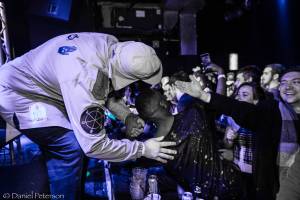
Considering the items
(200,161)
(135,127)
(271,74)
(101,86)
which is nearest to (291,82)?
(200,161)

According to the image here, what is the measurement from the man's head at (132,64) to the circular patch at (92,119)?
0.24 meters

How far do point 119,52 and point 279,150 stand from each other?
3.93 feet

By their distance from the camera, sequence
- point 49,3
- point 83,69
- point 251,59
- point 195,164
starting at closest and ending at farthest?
1. point 83,69
2. point 195,164
3. point 49,3
4. point 251,59

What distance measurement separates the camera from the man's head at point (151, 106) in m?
1.65

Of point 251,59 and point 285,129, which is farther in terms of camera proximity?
point 251,59

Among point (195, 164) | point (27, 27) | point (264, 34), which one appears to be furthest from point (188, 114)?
point (264, 34)

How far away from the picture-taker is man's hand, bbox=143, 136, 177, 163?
1445 mm

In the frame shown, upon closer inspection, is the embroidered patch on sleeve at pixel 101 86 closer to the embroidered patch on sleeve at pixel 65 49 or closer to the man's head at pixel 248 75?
the embroidered patch on sleeve at pixel 65 49

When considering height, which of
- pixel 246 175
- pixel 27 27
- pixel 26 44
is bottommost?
pixel 246 175

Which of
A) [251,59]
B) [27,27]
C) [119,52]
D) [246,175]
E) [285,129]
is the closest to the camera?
[119,52]

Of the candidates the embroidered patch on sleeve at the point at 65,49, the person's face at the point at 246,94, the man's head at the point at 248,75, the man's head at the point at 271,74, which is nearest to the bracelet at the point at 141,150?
the embroidered patch on sleeve at the point at 65,49

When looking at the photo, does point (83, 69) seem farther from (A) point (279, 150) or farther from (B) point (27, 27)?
(B) point (27, 27)

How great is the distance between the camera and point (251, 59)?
21.9 feet

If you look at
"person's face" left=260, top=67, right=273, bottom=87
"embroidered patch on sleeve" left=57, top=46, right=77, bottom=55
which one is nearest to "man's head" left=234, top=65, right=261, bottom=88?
"person's face" left=260, top=67, right=273, bottom=87
